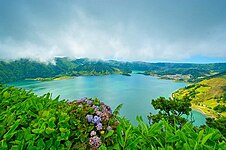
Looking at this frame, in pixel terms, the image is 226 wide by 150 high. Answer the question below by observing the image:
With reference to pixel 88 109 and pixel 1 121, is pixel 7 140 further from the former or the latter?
pixel 88 109

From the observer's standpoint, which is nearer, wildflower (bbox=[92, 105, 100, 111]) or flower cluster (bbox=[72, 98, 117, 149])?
flower cluster (bbox=[72, 98, 117, 149])

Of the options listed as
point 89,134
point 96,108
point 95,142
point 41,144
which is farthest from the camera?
point 96,108

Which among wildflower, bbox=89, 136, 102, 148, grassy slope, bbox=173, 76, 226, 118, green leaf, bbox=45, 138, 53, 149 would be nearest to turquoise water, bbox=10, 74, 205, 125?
grassy slope, bbox=173, 76, 226, 118

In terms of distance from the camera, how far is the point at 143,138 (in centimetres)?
184

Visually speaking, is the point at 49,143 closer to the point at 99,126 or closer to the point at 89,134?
the point at 89,134

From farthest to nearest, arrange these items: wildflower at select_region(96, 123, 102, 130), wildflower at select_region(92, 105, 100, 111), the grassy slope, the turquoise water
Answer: the grassy slope
the turquoise water
wildflower at select_region(92, 105, 100, 111)
wildflower at select_region(96, 123, 102, 130)

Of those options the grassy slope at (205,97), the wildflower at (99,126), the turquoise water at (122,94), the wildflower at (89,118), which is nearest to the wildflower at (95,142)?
the wildflower at (99,126)

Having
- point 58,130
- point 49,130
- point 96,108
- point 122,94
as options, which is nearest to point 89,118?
point 96,108

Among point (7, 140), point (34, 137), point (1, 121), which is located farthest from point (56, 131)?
point (1, 121)

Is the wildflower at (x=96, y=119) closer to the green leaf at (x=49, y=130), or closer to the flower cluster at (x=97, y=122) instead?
the flower cluster at (x=97, y=122)

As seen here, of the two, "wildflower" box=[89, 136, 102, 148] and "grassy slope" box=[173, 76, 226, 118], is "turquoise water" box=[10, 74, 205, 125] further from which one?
"wildflower" box=[89, 136, 102, 148]

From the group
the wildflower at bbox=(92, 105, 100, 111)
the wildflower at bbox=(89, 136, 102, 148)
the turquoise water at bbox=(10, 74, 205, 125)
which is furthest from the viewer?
the turquoise water at bbox=(10, 74, 205, 125)

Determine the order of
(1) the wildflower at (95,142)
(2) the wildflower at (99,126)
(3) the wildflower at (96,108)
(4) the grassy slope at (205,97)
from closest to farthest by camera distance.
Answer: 1. (1) the wildflower at (95,142)
2. (2) the wildflower at (99,126)
3. (3) the wildflower at (96,108)
4. (4) the grassy slope at (205,97)

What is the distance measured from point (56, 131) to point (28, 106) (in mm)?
926
